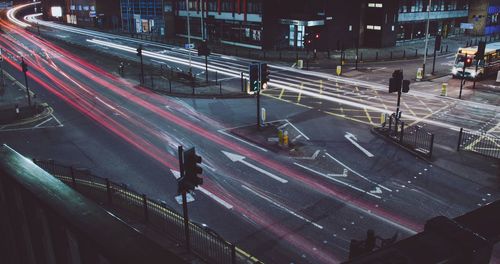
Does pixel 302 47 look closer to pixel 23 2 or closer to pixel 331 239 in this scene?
pixel 331 239

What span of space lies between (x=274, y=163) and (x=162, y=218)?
7.21 metres

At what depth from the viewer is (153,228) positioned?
539 inches

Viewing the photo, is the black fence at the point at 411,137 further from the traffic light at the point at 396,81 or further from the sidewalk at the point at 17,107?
the sidewalk at the point at 17,107

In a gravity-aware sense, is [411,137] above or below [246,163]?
above

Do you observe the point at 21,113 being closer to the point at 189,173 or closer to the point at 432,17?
the point at 189,173

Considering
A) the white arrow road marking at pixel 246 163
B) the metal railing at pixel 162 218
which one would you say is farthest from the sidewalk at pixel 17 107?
the white arrow road marking at pixel 246 163

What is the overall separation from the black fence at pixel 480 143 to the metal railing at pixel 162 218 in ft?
46.1

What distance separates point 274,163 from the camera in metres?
20.0

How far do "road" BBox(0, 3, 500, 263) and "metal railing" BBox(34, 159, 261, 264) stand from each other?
1072 mm

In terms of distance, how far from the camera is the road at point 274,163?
14.6m

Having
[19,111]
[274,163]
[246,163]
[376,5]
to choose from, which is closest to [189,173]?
[246,163]

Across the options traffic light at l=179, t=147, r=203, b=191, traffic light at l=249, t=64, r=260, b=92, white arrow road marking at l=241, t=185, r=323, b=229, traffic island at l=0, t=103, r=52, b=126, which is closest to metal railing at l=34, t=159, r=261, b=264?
traffic light at l=179, t=147, r=203, b=191

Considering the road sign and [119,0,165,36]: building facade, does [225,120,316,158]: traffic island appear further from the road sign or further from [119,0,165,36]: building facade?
the road sign

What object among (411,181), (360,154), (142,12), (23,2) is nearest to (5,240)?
(411,181)
